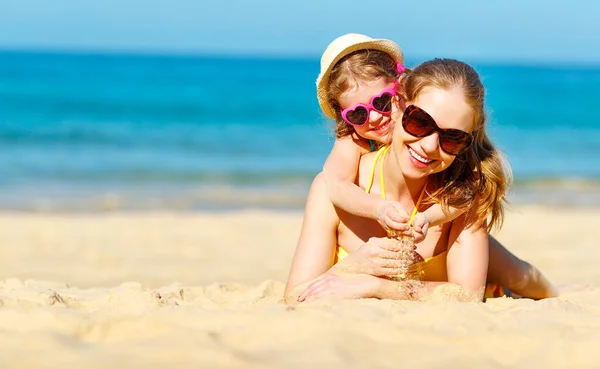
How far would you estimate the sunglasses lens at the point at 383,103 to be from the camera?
4074 millimetres

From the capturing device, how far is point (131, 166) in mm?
14055

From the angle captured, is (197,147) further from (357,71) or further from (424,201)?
(424,201)

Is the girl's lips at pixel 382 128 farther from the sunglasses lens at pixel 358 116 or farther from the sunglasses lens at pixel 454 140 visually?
the sunglasses lens at pixel 454 140

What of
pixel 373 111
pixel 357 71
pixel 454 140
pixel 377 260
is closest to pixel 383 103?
pixel 373 111

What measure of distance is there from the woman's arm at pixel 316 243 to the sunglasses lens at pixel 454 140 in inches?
31.5

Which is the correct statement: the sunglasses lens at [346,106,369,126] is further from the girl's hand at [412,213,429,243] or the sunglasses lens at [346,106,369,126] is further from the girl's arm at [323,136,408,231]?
the girl's hand at [412,213,429,243]

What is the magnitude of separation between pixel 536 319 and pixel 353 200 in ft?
3.51

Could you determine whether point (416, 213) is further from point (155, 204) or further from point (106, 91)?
point (106, 91)

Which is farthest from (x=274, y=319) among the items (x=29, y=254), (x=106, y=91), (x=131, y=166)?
(x=106, y=91)

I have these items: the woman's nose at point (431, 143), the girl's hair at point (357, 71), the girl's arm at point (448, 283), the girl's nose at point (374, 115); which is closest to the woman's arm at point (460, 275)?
the girl's arm at point (448, 283)

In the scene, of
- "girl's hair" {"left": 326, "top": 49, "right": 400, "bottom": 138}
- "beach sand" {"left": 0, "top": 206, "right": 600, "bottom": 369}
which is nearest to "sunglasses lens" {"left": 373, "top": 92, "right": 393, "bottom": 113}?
"girl's hair" {"left": 326, "top": 49, "right": 400, "bottom": 138}

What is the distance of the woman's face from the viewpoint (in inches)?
143

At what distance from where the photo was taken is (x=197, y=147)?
17.6 metres

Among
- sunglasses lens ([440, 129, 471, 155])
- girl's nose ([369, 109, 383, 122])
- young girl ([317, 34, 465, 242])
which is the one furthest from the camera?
girl's nose ([369, 109, 383, 122])
